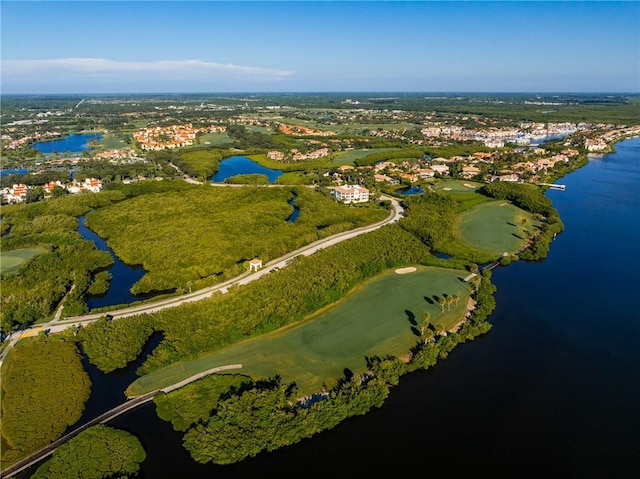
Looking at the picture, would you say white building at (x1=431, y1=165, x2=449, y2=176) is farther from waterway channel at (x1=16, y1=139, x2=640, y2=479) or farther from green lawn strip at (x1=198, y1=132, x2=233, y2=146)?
green lawn strip at (x1=198, y1=132, x2=233, y2=146)

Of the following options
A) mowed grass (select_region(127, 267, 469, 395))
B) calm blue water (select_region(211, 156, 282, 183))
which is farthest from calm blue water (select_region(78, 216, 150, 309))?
calm blue water (select_region(211, 156, 282, 183))

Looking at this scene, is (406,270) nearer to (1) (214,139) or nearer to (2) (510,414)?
(2) (510,414)

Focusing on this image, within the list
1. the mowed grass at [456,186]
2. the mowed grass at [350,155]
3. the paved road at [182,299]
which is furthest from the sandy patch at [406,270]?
the mowed grass at [350,155]

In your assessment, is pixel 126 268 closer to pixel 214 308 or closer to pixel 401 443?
pixel 214 308

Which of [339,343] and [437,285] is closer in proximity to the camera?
[339,343]

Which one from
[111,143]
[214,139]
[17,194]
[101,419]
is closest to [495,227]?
[101,419]

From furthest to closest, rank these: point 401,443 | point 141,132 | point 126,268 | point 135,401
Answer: point 141,132 → point 126,268 → point 135,401 → point 401,443

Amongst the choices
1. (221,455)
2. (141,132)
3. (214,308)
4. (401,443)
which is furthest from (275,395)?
(141,132)
